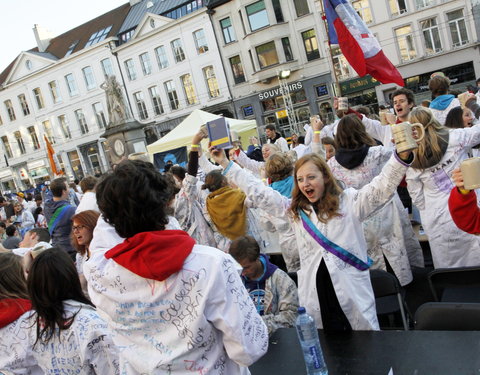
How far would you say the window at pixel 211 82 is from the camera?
94.7 feet

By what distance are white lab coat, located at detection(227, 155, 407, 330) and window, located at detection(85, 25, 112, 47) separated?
34.8 metres

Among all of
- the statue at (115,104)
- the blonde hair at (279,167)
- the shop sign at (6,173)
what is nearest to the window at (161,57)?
the statue at (115,104)

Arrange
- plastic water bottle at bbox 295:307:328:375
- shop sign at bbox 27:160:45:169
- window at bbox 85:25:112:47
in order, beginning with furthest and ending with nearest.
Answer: shop sign at bbox 27:160:45:169
window at bbox 85:25:112:47
plastic water bottle at bbox 295:307:328:375

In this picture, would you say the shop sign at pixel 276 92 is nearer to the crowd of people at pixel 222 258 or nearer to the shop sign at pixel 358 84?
the shop sign at pixel 358 84

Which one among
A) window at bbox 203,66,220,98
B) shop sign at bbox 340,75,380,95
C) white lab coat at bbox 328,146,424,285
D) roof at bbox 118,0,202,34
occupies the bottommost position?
white lab coat at bbox 328,146,424,285

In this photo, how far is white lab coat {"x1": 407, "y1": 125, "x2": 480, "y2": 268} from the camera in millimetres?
3289

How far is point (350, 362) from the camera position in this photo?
1948 millimetres

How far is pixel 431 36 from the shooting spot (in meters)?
22.8

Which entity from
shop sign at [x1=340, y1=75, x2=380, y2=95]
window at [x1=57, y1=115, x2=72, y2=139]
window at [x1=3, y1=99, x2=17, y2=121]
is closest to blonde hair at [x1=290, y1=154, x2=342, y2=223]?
shop sign at [x1=340, y1=75, x2=380, y2=95]

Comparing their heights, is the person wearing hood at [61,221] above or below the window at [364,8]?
below

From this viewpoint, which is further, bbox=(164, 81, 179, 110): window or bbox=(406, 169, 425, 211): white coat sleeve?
bbox=(164, 81, 179, 110): window

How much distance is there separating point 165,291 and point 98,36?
36.9 metres

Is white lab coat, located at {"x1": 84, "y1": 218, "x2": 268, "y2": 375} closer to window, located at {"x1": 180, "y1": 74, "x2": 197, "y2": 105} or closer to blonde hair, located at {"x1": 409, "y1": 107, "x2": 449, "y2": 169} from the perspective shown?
blonde hair, located at {"x1": 409, "y1": 107, "x2": 449, "y2": 169}

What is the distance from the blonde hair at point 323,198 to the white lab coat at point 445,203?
1.23 m
